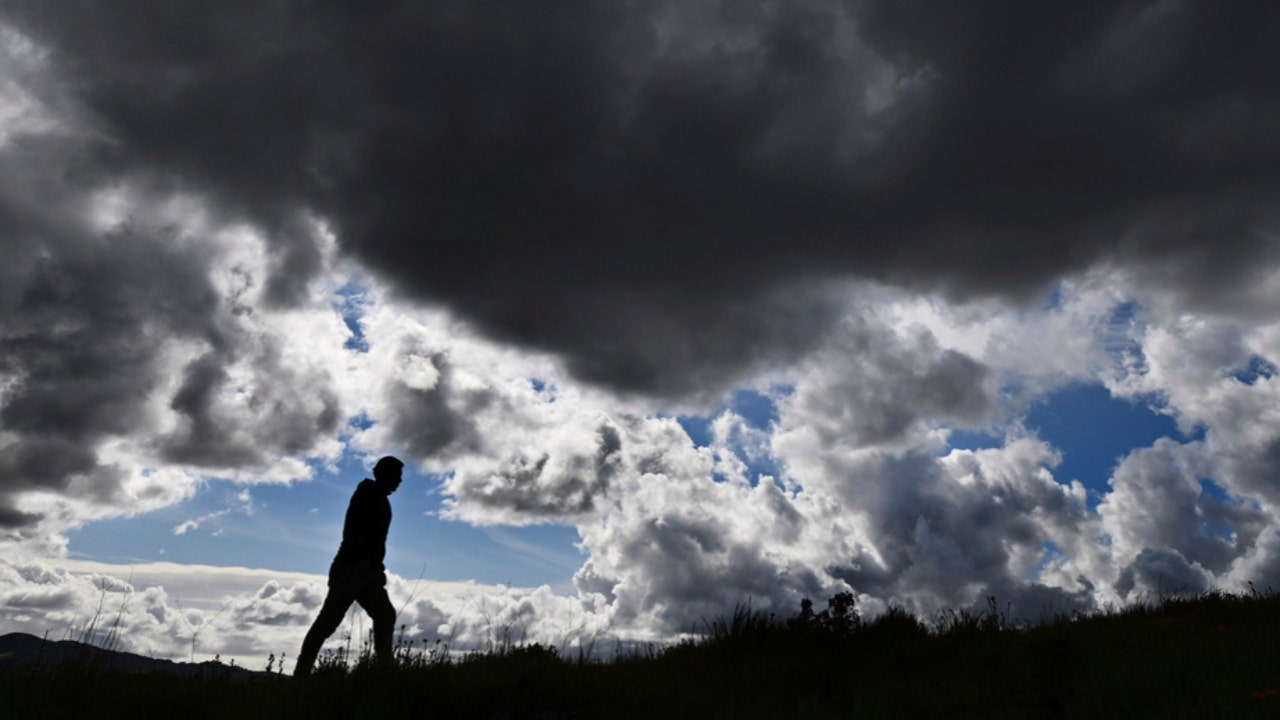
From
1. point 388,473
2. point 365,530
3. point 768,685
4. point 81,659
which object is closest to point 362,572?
point 365,530

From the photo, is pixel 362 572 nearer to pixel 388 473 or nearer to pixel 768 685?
pixel 388 473

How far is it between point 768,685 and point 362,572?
414 cm

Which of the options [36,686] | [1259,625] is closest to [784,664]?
[1259,625]

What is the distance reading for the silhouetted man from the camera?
817cm

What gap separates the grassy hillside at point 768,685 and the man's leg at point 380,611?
1.06m

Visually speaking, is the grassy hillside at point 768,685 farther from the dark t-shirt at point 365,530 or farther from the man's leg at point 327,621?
the dark t-shirt at point 365,530

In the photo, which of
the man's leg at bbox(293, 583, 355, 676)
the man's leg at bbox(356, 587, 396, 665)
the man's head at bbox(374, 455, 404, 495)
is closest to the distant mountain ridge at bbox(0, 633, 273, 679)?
the man's leg at bbox(293, 583, 355, 676)

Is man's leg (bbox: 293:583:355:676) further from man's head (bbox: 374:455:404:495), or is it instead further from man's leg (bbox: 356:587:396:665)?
man's head (bbox: 374:455:404:495)

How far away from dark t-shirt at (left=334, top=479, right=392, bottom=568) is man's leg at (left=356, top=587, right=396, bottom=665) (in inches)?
11.7

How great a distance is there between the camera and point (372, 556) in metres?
8.41

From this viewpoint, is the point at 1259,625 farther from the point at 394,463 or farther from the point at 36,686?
the point at 36,686

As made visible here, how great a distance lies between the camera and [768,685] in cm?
754

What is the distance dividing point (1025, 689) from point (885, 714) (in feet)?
5.37

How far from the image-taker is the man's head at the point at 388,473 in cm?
873
